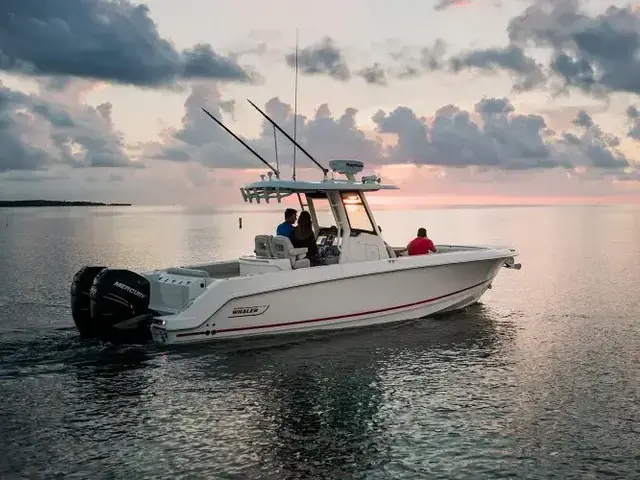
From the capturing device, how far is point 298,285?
14477 mm

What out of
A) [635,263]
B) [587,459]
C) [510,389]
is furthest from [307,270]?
[635,263]

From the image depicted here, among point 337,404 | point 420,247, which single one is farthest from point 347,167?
point 337,404

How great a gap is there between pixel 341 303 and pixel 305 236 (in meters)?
1.78

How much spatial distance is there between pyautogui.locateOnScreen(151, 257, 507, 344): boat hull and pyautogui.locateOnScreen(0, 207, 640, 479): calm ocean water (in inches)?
14.3

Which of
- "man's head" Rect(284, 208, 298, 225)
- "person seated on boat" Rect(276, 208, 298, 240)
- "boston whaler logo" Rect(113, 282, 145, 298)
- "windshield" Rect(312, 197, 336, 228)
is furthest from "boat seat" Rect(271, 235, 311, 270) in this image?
"boston whaler logo" Rect(113, 282, 145, 298)

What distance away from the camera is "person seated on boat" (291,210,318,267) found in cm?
1599

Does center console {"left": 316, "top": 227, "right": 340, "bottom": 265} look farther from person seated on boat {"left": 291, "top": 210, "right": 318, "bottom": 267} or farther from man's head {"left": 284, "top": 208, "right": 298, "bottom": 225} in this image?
man's head {"left": 284, "top": 208, "right": 298, "bottom": 225}

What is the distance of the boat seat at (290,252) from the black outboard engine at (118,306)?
3.08 metres

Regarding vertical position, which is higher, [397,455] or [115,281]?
[115,281]

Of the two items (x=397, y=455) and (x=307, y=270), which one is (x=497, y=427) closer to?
(x=397, y=455)

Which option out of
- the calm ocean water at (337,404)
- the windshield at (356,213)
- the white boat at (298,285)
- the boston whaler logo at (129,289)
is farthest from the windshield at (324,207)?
the boston whaler logo at (129,289)

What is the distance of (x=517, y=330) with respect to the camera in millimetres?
16797

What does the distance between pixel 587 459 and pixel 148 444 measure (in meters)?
5.33

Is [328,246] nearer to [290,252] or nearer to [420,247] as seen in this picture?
[290,252]
